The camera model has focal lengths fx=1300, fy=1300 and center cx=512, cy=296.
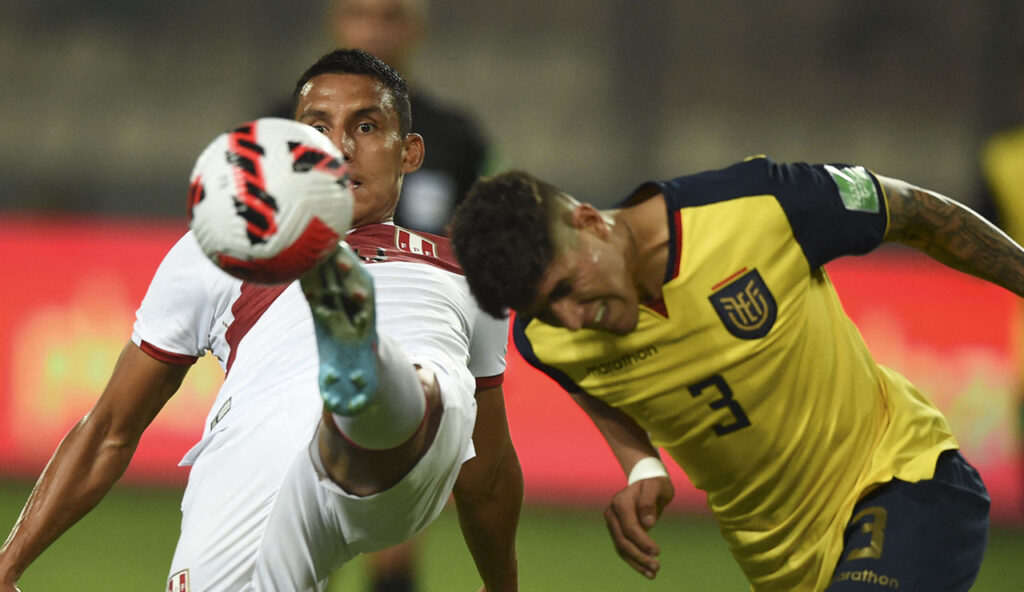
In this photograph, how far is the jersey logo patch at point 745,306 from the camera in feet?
8.98

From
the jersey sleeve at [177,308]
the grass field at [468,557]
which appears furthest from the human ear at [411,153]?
the grass field at [468,557]

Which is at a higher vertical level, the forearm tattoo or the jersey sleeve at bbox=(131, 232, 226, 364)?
the forearm tattoo

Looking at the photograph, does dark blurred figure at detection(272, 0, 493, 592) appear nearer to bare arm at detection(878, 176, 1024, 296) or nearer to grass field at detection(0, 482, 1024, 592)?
grass field at detection(0, 482, 1024, 592)

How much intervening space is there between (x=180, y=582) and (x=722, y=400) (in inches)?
46.3

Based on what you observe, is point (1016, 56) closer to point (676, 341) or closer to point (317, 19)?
point (317, 19)

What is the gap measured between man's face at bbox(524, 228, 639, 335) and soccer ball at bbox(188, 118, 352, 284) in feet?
1.58

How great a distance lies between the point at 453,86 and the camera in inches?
402

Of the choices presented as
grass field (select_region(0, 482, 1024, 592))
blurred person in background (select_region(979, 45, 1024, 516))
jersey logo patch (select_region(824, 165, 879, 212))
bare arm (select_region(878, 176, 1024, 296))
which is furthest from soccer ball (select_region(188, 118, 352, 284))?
blurred person in background (select_region(979, 45, 1024, 516))

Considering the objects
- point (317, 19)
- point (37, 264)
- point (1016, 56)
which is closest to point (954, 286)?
point (1016, 56)

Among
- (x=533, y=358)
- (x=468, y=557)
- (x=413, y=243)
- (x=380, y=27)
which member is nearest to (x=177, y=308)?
(x=413, y=243)

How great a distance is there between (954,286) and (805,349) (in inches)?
164

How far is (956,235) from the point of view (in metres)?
2.88

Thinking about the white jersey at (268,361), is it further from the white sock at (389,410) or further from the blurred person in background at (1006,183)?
the blurred person in background at (1006,183)

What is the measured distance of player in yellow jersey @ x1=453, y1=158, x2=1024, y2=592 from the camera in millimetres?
2719
